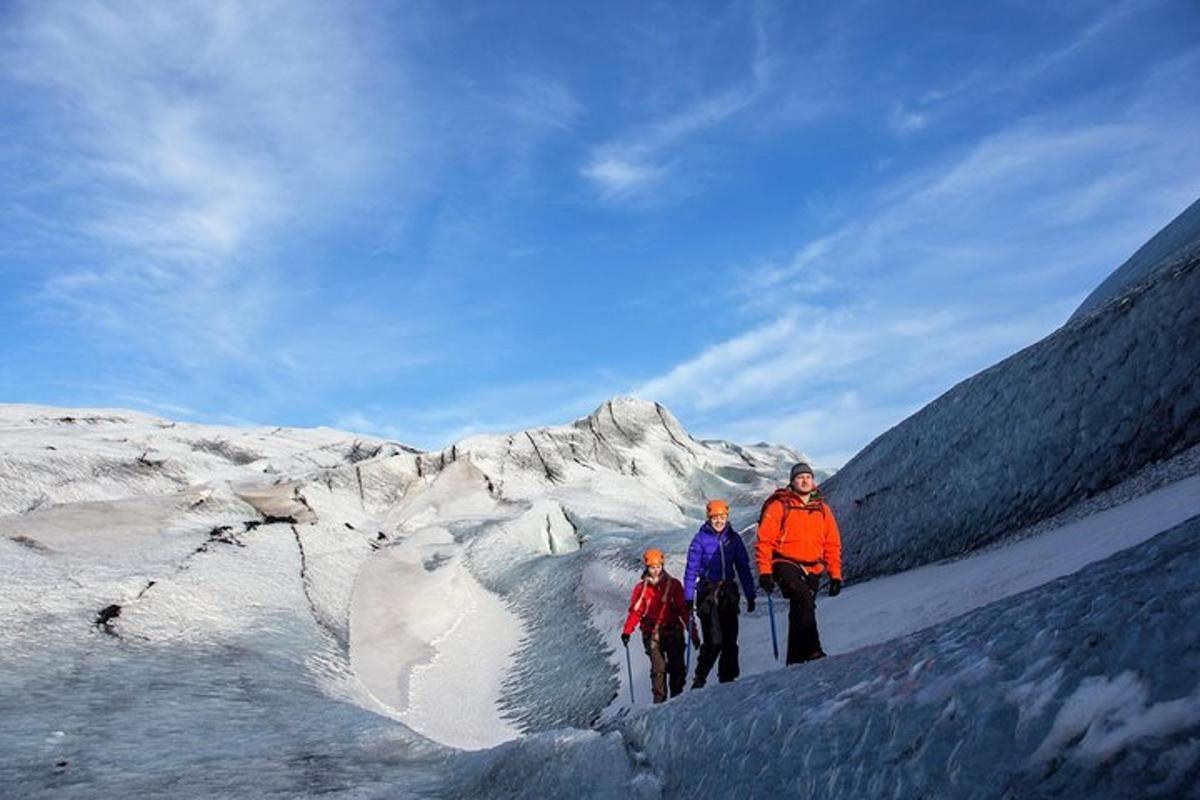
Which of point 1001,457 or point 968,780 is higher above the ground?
point 1001,457

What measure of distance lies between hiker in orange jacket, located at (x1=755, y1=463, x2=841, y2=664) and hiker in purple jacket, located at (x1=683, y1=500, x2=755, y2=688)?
2.36 meters

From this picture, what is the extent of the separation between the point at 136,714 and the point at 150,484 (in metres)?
32.1

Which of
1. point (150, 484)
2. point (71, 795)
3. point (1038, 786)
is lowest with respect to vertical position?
point (1038, 786)

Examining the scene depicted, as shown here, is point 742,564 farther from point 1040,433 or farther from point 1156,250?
point 1156,250

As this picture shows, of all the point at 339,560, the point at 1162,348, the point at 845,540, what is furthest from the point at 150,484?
the point at 1162,348

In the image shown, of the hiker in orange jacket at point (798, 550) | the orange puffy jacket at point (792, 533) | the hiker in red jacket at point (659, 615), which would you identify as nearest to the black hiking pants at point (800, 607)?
the hiker in orange jacket at point (798, 550)

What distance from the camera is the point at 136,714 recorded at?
1377 centimetres

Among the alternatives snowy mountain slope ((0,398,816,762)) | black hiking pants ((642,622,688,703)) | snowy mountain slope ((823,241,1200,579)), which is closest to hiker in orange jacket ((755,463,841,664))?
black hiking pants ((642,622,688,703))

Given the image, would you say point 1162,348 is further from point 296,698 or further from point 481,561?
point 481,561

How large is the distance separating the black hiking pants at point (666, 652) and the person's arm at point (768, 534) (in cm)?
383

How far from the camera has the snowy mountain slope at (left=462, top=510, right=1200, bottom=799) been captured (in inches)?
165

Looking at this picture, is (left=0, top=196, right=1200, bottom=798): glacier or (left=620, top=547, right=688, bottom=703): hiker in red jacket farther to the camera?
(left=620, top=547, right=688, bottom=703): hiker in red jacket

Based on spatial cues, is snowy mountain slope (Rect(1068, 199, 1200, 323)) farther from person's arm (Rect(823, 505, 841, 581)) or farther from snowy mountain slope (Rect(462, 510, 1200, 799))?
snowy mountain slope (Rect(462, 510, 1200, 799))

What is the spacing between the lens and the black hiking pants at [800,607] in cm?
1142
